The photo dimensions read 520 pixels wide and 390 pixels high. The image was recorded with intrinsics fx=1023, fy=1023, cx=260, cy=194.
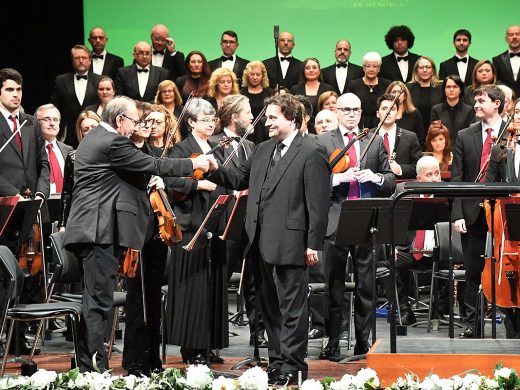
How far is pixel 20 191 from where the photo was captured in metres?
6.99

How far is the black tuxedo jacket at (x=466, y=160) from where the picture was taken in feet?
22.2

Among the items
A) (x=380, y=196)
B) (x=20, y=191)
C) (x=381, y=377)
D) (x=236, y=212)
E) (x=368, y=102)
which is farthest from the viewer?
(x=368, y=102)

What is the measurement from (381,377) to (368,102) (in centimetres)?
526

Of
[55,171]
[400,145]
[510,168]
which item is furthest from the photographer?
[400,145]

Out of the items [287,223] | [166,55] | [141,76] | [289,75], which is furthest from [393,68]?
[287,223]

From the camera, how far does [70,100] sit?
31.0 ft

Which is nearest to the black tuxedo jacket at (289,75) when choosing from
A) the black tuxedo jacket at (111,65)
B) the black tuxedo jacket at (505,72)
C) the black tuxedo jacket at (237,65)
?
the black tuxedo jacket at (237,65)

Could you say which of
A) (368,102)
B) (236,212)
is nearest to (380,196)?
(236,212)

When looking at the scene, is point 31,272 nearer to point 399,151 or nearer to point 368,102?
point 399,151

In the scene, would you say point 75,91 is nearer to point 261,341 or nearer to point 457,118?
point 457,118

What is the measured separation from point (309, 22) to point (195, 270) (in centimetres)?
514

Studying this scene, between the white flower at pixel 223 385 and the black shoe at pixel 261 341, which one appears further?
the black shoe at pixel 261 341

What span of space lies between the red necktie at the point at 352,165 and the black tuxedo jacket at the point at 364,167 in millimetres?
23

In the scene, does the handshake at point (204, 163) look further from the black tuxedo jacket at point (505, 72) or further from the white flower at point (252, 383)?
the black tuxedo jacket at point (505, 72)
